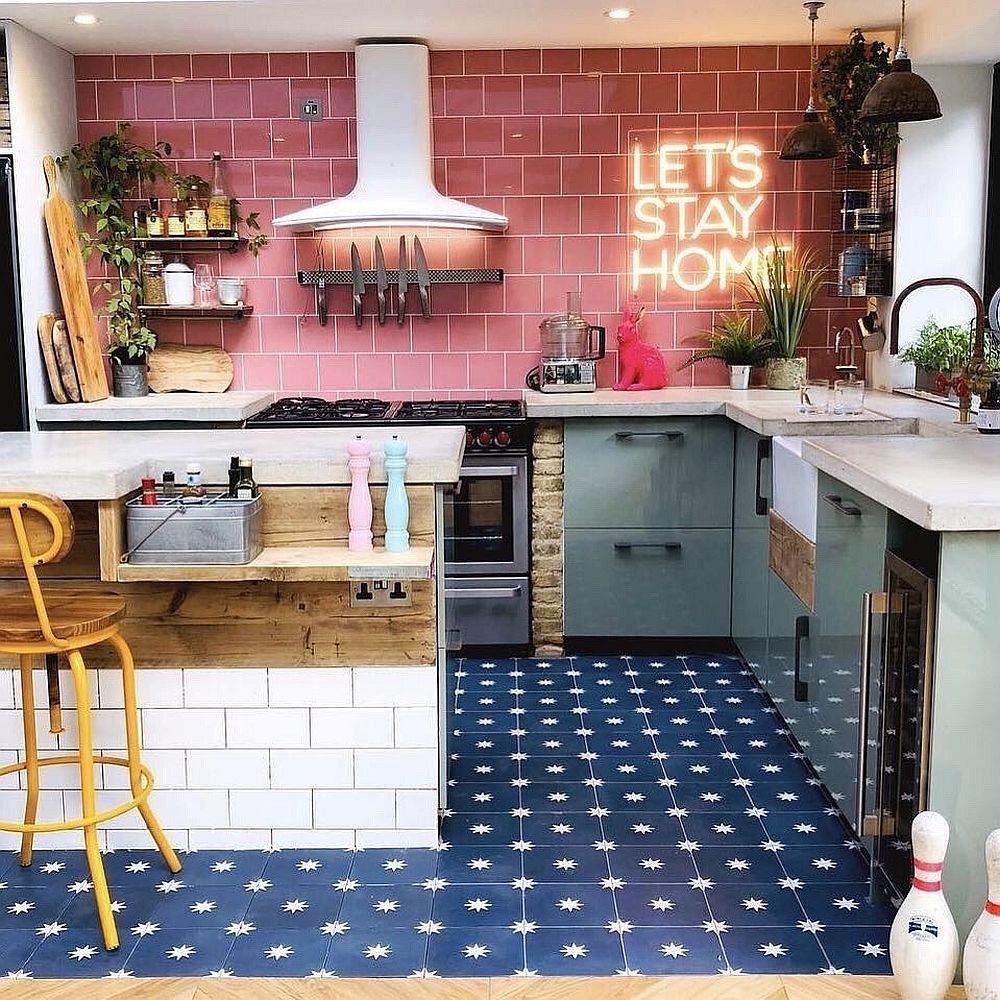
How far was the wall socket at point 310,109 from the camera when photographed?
17.7ft

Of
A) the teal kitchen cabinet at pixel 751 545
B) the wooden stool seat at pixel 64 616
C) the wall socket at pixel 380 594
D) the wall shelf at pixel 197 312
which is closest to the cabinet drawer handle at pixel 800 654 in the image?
the teal kitchen cabinet at pixel 751 545

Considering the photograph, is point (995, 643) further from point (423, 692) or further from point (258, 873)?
point (258, 873)

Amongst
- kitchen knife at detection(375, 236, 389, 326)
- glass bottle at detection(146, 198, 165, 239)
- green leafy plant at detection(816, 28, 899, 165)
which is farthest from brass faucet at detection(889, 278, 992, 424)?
glass bottle at detection(146, 198, 165, 239)

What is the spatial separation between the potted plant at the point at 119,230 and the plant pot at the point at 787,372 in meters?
2.65

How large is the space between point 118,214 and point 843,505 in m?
3.56

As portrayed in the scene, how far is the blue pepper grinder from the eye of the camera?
9.96 ft

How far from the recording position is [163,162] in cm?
548

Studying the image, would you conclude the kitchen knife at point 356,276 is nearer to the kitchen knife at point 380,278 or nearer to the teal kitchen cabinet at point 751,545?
the kitchen knife at point 380,278

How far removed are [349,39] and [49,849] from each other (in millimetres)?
3414

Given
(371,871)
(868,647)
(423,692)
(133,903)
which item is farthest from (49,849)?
(868,647)

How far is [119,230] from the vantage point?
535 centimetres

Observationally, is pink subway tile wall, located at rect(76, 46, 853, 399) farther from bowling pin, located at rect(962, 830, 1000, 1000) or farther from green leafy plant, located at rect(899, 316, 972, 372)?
bowling pin, located at rect(962, 830, 1000, 1000)

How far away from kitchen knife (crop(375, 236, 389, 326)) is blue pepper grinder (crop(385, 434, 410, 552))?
2500 mm

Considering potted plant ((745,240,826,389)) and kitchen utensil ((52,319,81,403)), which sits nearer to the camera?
kitchen utensil ((52,319,81,403))
